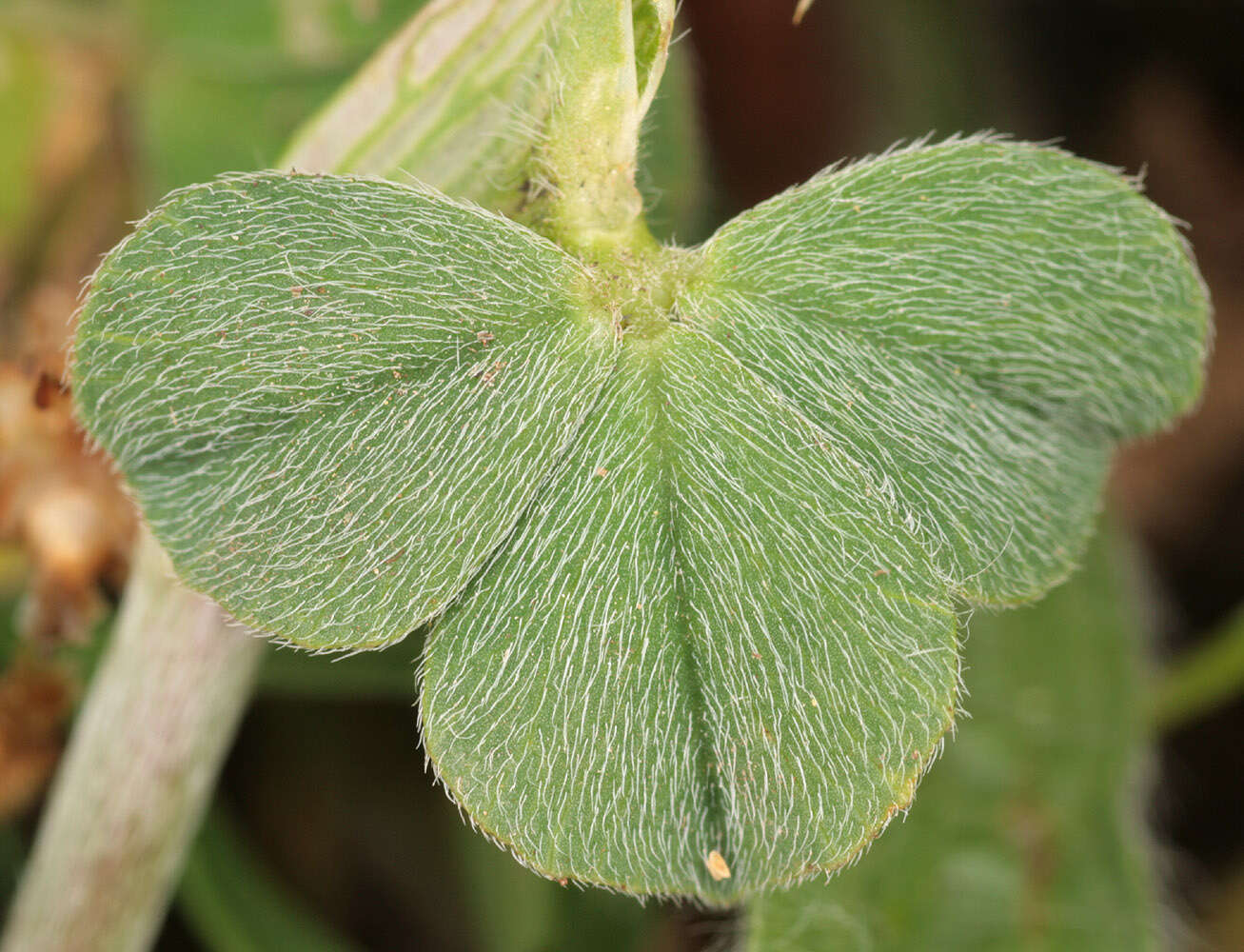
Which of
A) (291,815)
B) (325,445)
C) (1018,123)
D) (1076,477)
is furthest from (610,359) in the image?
(1018,123)

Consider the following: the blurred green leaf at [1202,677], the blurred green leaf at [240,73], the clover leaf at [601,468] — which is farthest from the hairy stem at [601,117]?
the blurred green leaf at [1202,677]

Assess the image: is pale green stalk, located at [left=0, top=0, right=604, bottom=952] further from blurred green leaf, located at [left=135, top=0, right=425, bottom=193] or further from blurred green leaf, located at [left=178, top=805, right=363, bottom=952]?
blurred green leaf, located at [left=135, top=0, right=425, bottom=193]

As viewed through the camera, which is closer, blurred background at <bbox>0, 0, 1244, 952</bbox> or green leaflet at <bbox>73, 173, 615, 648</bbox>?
green leaflet at <bbox>73, 173, 615, 648</bbox>

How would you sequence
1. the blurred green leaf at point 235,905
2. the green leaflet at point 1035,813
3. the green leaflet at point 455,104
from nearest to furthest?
the green leaflet at point 455,104
the green leaflet at point 1035,813
the blurred green leaf at point 235,905

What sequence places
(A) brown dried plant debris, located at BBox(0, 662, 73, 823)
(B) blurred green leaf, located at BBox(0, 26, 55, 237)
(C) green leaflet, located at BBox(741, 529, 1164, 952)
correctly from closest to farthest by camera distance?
(C) green leaflet, located at BBox(741, 529, 1164, 952)
(A) brown dried plant debris, located at BBox(0, 662, 73, 823)
(B) blurred green leaf, located at BBox(0, 26, 55, 237)

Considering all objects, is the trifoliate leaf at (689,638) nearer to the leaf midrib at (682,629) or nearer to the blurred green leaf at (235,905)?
the leaf midrib at (682,629)

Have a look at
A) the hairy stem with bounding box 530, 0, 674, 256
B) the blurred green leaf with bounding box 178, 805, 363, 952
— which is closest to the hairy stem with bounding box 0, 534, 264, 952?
the blurred green leaf with bounding box 178, 805, 363, 952

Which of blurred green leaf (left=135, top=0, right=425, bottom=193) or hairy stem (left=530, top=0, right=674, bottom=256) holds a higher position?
hairy stem (left=530, top=0, right=674, bottom=256)
